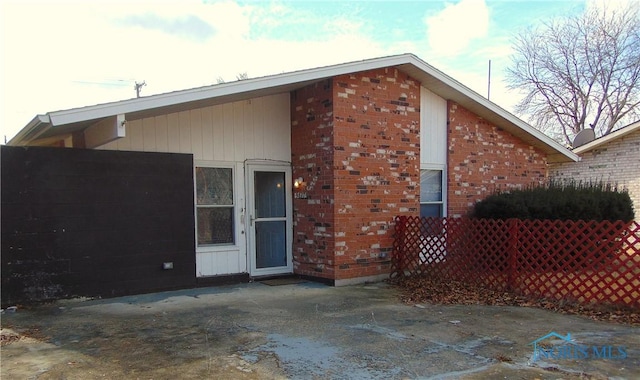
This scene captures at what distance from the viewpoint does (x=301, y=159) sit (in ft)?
26.6

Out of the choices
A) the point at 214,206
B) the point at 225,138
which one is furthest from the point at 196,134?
the point at 214,206

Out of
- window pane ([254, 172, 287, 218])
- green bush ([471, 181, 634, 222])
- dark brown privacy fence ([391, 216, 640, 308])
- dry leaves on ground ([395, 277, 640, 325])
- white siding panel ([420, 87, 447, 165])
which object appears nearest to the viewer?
dry leaves on ground ([395, 277, 640, 325])

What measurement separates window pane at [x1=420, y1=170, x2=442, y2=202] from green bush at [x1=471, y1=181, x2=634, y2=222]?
35.6 inches

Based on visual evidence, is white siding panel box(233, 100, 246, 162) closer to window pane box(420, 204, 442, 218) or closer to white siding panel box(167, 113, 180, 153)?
white siding panel box(167, 113, 180, 153)

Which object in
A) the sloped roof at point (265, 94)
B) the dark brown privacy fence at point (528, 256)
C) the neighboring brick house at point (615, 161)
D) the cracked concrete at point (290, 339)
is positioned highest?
the sloped roof at point (265, 94)

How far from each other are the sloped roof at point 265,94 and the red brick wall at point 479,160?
0.67 feet

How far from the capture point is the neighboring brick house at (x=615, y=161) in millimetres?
12383

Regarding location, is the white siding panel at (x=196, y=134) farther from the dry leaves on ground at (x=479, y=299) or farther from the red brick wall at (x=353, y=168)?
the dry leaves on ground at (x=479, y=299)

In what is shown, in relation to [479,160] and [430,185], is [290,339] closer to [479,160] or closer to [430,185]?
[430,185]

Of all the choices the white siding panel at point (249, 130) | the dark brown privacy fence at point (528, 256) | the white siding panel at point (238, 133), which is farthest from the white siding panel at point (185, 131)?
the dark brown privacy fence at point (528, 256)

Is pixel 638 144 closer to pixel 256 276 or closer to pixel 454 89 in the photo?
pixel 454 89

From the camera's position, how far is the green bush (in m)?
8.57

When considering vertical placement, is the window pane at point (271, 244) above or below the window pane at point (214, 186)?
below

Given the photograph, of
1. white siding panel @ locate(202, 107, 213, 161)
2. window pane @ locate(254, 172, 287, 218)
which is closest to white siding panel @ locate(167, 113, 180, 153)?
white siding panel @ locate(202, 107, 213, 161)
